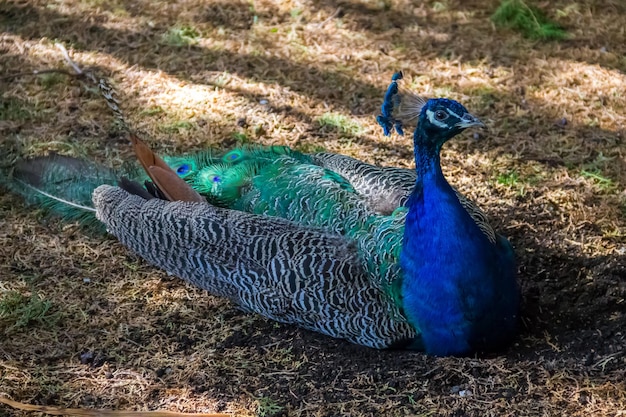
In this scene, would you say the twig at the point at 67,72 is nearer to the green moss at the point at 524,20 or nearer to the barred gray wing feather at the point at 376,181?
the barred gray wing feather at the point at 376,181

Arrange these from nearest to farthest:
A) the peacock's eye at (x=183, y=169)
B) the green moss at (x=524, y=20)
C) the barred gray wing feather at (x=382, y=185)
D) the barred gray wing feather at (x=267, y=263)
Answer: the barred gray wing feather at (x=267, y=263)
the barred gray wing feather at (x=382, y=185)
the peacock's eye at (x=183, y=169)
the green moss at (x=524, y=20)

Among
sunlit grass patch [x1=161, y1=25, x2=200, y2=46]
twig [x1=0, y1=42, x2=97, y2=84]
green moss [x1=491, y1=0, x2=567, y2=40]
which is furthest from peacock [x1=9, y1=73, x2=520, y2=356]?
green moss [x1=491, y1=0, x2=567, y2=40]

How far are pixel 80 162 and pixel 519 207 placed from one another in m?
2.44

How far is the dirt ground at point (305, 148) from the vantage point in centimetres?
338

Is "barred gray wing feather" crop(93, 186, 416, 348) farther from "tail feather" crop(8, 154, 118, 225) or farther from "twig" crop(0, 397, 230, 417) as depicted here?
"twig" crop(0, 397, 230, 417)

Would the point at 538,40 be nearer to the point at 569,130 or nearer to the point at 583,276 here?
the point at 569,130

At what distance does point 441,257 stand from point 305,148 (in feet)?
6.51

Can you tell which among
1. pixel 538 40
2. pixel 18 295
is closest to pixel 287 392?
pixel 18 295

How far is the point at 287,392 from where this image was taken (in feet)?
11.1

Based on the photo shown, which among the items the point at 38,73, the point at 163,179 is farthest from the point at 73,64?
the point at 163,179

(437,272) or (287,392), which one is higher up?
(437,272)

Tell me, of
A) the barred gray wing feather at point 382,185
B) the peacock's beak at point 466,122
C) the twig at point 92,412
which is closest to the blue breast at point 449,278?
the peacock's beak at point 466,122

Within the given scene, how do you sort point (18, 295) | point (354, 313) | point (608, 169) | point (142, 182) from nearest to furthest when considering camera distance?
point (354, 313) < point (18, 295) < point (142, 182) < point (608, 169)

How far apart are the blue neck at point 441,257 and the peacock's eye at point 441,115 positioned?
0.09 meters
